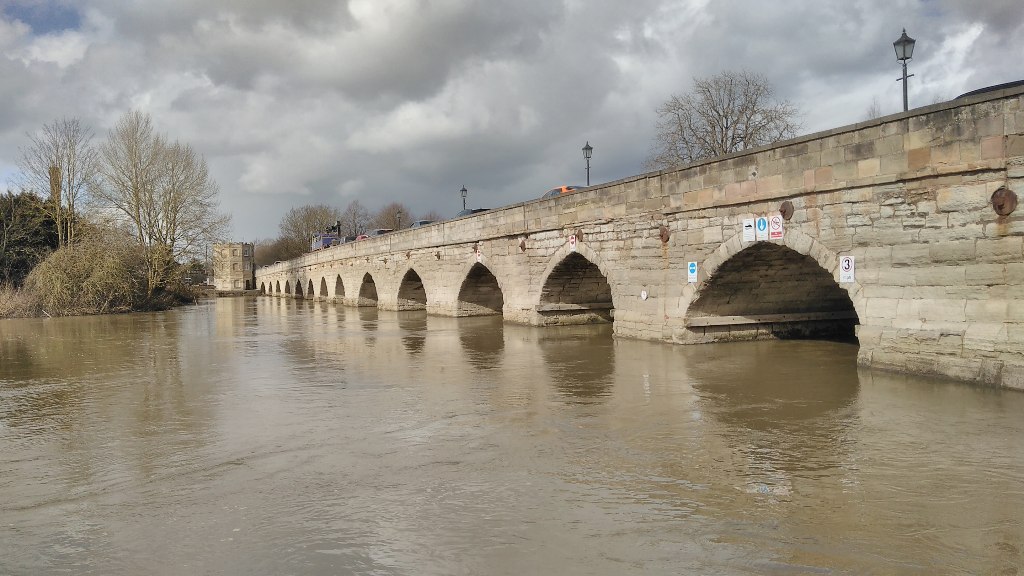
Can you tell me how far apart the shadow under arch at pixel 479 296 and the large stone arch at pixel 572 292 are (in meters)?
3.89

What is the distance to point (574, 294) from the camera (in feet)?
55.9

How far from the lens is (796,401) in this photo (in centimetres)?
759

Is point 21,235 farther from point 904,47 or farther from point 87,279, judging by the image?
point 904,47

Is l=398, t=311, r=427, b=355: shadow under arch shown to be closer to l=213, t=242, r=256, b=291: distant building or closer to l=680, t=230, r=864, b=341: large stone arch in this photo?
l=680, t=230, r=864, b=341: large stone arch

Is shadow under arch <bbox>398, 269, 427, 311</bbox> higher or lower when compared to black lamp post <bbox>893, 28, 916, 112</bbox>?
lower

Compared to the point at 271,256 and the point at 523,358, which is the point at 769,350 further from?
the point at 271,256

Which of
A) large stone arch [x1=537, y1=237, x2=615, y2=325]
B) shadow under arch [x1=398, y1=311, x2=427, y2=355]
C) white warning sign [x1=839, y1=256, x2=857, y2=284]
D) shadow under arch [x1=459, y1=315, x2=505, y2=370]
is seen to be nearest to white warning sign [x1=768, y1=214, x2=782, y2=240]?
white warning sign [x1=839, y1=256, x2=857, y2=284]

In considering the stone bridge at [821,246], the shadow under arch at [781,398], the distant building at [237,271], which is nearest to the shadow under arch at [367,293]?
the stone bridge at [821,246]

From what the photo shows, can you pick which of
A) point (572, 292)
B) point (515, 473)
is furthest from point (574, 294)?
point (515, 473)

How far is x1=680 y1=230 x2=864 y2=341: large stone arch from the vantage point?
1122cm

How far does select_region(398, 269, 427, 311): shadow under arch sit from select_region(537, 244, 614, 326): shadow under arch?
9972mm

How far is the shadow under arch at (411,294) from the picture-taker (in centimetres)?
2603

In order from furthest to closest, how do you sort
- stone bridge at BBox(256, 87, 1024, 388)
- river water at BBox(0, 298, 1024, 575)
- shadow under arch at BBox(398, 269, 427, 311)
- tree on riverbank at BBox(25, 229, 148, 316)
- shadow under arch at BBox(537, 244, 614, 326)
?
1. shadow under arch at BBox(398, 269, 427, 311)
2. tree on riverbank at BBox(25, 229, 148, 316)
3. shadow under arch at BBox(537, 244, 614, 326)
4. stone bridge at BBox(256, 87, 1024, 388)
5. river water at BBox(0, 298, 1024, 575)

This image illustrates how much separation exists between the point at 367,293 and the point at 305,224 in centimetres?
4438
